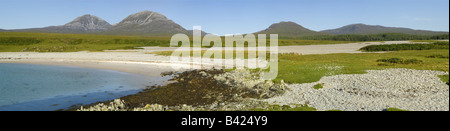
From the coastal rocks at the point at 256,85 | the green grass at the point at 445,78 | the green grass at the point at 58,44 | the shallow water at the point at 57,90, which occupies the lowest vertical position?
the shallow water at the point at 57,90

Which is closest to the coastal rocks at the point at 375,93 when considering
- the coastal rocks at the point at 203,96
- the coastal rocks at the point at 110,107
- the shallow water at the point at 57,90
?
the coastal rocks at the point at 203,96

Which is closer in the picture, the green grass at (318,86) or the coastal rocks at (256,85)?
the coastal rocks at (256,85)

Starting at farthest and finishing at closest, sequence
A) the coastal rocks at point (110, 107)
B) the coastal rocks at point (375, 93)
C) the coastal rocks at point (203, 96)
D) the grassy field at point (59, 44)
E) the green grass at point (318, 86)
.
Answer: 1. the grassy field at point (59, 44)
2. the green grass at point (318, 86)
3. the coastal rocks at point (203, 96)
4. the coastal rocks at point (110, 107)
5. the coastal rocks at point (375, 93)

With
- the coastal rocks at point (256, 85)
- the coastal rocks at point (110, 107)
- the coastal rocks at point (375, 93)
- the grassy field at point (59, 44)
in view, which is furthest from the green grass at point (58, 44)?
the coastal rocks at point (375, 93)

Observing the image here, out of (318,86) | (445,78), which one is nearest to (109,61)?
(318,86)

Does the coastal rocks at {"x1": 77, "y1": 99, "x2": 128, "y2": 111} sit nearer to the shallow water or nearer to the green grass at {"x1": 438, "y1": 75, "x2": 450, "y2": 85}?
the shallow water

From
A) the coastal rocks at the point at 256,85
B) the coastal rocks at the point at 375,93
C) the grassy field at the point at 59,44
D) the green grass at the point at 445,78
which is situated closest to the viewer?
the coastal rocks at the point at 375,93

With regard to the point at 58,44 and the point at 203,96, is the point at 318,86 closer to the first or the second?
the point at 203,96

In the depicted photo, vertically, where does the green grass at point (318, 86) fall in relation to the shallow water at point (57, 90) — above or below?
above

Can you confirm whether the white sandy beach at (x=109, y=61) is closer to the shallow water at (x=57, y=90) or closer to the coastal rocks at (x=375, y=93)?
the shallow water at (x=57, y=90)

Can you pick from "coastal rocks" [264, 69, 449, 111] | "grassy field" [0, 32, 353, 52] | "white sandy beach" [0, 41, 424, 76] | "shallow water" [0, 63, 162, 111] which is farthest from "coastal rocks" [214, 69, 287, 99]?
"grassy field" [0, 32, 353, 52]
